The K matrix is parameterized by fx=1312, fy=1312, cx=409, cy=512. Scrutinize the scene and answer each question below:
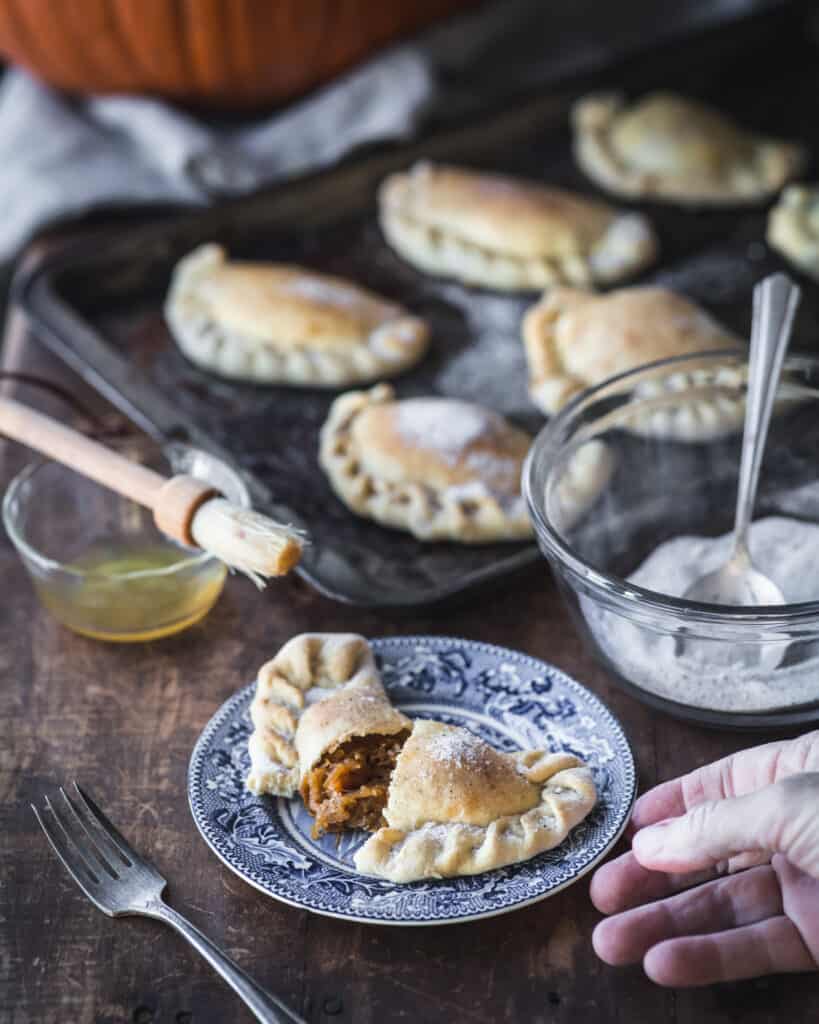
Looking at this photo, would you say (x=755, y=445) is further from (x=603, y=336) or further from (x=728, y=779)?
(x=603, y=336)

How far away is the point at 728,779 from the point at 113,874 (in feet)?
2.34

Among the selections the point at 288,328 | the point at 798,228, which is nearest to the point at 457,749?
the point at 288,328

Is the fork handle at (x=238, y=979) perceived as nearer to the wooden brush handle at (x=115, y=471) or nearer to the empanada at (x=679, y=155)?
the wooden brush handle at (x=115, y=471)

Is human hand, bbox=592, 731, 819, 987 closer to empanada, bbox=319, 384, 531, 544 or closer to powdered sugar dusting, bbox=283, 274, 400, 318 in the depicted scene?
empanada, bbox=319, 384, 531, 544

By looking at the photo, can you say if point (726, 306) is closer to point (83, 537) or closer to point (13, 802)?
point (83, 537)

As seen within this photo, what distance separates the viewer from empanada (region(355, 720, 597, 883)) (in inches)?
56.2

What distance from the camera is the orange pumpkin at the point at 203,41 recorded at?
2.98 metres

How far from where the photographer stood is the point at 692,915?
140cm

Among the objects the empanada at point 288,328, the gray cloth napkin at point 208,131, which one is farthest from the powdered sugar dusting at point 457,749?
the gray cloth napkin at point 208,131

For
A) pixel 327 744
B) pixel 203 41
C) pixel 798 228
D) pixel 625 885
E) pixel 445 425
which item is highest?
pixel 203 41

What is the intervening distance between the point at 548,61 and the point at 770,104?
0.61m

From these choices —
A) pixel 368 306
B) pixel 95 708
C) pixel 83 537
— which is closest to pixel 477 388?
pixel 368 306

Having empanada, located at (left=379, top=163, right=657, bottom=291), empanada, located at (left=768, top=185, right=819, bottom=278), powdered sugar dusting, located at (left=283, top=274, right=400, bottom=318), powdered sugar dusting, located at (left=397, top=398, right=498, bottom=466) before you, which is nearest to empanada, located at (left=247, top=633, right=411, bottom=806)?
powdered sugar dusting, located at (left=397, top=398, right=498, bottom=466)

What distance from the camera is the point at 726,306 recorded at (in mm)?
2689
